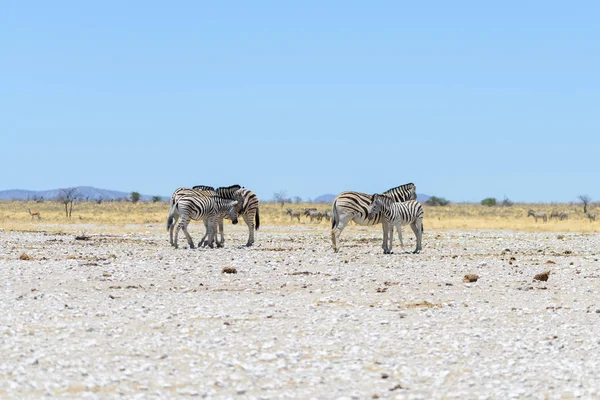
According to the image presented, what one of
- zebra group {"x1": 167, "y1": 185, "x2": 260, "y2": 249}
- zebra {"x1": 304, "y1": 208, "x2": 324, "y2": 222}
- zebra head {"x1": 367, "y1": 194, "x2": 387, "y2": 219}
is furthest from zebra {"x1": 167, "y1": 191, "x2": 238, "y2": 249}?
zebra {"x1": 304, "y1": 208, "x2": 324, "y2": 222}

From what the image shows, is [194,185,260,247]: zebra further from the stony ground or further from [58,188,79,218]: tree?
[58,188,79,218]: tree

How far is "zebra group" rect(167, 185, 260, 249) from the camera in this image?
2788 cm

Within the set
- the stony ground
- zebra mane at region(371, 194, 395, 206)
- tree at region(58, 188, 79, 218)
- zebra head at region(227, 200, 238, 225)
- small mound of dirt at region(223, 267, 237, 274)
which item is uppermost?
tree at region(58, 188, 79, 218)

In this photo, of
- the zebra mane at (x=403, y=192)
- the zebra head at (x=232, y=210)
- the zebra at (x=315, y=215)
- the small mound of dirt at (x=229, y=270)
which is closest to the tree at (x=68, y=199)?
the zebra at (x=315, y=215)

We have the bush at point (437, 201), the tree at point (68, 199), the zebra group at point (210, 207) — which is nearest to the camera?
the zebra group at point (210, 207)

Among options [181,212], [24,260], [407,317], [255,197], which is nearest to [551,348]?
[407,317]

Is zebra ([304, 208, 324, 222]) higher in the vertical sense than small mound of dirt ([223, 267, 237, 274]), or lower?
higher

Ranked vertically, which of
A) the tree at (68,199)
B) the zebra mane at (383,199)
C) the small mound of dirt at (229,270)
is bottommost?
the small mound of dirt at (229,270)

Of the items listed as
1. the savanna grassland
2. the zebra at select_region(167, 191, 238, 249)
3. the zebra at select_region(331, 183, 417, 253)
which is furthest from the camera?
the zebra at select_region(167, 191, 238, 249)

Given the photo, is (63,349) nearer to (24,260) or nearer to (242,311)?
(242,311)

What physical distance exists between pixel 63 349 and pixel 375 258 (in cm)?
1457

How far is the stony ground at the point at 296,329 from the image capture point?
941 cm

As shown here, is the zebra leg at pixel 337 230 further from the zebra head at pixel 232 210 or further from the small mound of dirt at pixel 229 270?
the small mound of dirt at pixel 229 270

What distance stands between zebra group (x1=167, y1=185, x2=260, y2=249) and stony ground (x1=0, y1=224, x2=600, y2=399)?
4.39 meters
